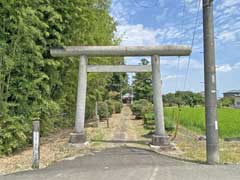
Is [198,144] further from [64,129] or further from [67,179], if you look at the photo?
[64,129]

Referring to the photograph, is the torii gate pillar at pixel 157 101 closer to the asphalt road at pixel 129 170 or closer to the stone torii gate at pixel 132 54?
the stone torii gate at pixel 132 54

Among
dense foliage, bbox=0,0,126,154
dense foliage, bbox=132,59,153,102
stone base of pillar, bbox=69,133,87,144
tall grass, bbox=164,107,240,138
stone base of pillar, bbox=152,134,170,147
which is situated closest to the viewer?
dense foliage, bbox=0,0,126,154

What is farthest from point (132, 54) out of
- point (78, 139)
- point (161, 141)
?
point (78, 139)

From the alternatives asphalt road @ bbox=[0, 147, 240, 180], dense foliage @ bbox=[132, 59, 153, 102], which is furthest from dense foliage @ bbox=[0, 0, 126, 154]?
dense foliage @ bbox=[132, 59, 153, 102]

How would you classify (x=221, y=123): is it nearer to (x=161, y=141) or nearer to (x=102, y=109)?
(x=102, y=109)

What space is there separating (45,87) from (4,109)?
2.17 m

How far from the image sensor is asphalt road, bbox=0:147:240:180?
22.6ft

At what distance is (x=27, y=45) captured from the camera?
9914mm

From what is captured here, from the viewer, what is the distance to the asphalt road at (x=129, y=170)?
6.90 meters

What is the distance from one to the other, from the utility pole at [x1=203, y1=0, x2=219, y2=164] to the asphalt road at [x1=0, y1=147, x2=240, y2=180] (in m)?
0.91

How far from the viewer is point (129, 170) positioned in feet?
24.7

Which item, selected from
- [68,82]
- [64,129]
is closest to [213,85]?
[68,82]

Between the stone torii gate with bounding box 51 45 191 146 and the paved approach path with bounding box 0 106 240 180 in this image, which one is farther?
the stone torii gate with bounding box 51 45 191 146

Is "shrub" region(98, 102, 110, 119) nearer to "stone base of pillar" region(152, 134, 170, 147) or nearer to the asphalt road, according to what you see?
"stone base of pillar" region(152, 134, 170, 147)
